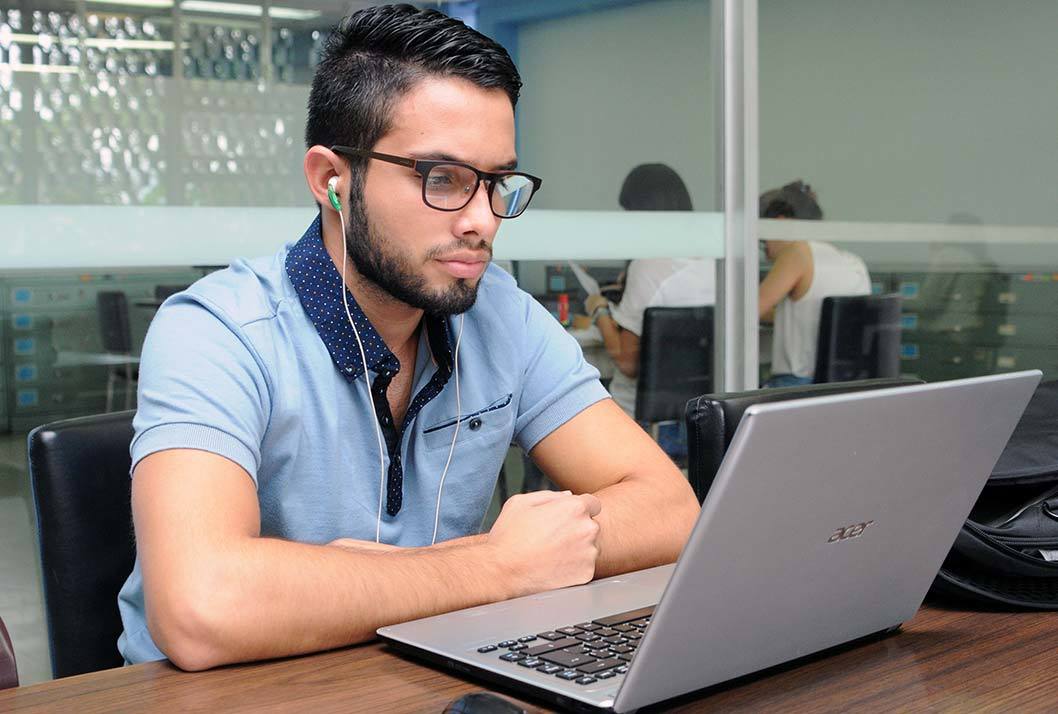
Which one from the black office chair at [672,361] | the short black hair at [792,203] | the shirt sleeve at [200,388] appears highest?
the short black hair at [792,203]

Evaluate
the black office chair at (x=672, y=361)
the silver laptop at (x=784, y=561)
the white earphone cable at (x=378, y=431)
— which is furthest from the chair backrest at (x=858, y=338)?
the silver laptop at (x=784, y=561)

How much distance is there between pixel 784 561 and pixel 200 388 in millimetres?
715

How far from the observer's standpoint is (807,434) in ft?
2.72

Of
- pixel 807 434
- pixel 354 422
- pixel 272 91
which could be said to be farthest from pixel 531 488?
pixel 807 434

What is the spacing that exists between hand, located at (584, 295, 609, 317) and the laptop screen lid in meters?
2.17


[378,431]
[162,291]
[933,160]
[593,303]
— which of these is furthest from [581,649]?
[933,160]

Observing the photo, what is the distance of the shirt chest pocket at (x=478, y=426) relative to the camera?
5.24ft

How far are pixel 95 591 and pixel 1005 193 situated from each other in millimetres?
3101

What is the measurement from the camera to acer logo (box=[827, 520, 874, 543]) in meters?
0.94

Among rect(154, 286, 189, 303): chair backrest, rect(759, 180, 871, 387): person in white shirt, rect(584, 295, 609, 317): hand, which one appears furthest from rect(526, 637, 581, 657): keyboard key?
rect(759, 180, 871, 387): person in white shirt

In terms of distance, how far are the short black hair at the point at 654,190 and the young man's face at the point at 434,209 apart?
1.80 m

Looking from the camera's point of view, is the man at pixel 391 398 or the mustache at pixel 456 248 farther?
the mustache at pixel 456 248

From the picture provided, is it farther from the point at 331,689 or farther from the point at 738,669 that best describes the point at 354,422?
the point at 738,669

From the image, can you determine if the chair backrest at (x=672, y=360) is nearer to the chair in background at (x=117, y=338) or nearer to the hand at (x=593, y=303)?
the hand at (x=593, y=303)
